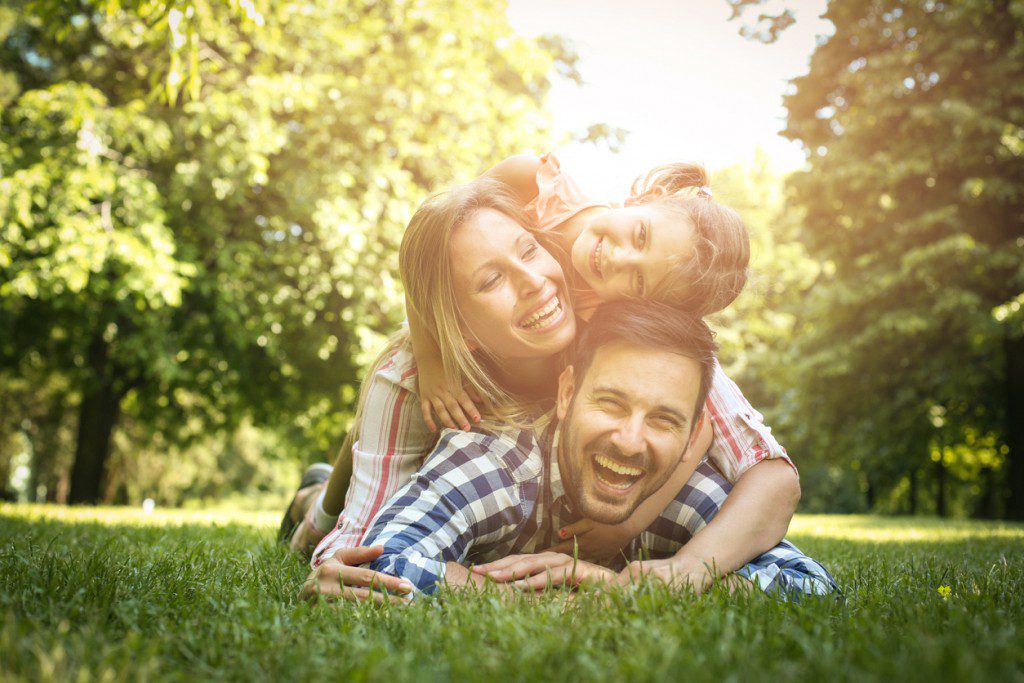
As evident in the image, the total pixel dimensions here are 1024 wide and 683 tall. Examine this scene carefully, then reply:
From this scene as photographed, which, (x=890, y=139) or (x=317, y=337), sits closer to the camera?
(x=317, y=337)

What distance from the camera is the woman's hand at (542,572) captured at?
278cm

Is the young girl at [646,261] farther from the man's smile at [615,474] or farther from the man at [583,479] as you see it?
the man's smile at [615,474]

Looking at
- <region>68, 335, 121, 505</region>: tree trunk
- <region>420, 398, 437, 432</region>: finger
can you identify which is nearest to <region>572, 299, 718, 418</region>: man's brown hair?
<region>420, 398, 437, 432</region>: finger

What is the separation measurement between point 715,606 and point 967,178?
1348cm

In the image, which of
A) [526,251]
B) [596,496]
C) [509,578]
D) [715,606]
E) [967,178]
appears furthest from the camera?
[967,178]

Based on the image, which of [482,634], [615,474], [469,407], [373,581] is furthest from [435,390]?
[482,634]

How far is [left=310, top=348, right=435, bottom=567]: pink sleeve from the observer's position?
3445 mm

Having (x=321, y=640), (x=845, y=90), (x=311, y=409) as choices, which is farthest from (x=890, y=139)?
(x=321, y=640)

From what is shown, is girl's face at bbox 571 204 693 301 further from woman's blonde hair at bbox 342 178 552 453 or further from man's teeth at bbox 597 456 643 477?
man's teeth at bbox 597 456 643 477

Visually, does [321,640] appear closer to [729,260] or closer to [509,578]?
[509,578]

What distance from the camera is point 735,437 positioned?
3.59 metres

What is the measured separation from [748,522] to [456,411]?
1291 millimetres

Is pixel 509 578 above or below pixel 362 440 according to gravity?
below

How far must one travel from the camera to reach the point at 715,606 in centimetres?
236
